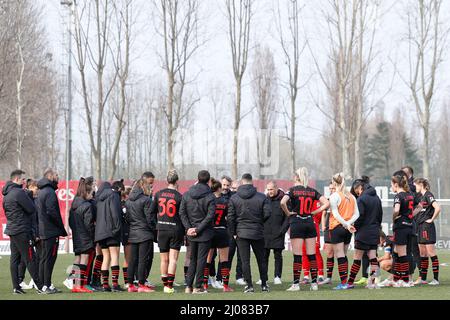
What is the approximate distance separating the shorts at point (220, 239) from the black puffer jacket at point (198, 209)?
1.92ft

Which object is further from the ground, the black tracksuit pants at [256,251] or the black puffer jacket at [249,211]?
the black puffer jacket at [249,211]

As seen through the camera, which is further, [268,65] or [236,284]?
[268,65]

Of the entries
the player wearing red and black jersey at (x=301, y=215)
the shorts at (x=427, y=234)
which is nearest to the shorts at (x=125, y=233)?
A: the player wearing red and black jersey at (x=301, y=215)

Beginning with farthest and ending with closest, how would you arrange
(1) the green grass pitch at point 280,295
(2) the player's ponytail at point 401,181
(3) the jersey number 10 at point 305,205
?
(2) the player's ponytail at point 401,181
(3) the jersey number 10 at point 305,205
(1) the green grass pitch at point 280,295

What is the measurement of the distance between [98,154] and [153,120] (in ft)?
98.8

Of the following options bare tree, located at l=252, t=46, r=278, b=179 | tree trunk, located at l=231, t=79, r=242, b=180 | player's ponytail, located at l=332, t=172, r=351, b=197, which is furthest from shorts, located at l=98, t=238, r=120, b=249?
bare tree, located at l=252, t=46, r=278, b=179

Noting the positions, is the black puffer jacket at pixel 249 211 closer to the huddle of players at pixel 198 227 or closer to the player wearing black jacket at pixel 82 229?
the huddle of players at pixel 198 227

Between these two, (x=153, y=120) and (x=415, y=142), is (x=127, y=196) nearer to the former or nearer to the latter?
(x=153, y=120)

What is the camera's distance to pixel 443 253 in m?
27.2

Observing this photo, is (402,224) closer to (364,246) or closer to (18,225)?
(364,246)

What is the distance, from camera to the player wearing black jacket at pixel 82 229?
1545 cm

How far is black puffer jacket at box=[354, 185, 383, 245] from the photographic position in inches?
607

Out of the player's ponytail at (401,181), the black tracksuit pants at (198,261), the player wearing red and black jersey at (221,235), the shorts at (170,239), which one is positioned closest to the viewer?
the black tracksuit pants at (198,261)
